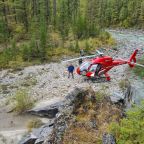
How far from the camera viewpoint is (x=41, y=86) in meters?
24.2

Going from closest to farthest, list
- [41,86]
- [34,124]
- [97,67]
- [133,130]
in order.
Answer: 1. [133,130]
2. [34,124]
3. [97,67]
4. [41,86]

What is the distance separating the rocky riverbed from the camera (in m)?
18.1

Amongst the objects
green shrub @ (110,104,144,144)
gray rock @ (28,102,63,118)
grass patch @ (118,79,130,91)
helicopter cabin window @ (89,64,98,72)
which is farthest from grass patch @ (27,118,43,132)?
green shrub @ (110,104,144,144)

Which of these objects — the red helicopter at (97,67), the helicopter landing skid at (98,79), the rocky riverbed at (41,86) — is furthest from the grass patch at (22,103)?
the helicopter landing skid at (98,79)

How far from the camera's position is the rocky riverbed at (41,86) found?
18144 millimetres

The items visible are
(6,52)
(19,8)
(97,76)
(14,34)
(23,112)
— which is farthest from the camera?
(19,8)

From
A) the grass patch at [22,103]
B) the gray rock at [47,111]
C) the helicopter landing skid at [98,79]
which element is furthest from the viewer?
the helicopter landing skid at [98,79]

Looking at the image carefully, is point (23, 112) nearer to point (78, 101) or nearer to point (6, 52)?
point (78, 101)

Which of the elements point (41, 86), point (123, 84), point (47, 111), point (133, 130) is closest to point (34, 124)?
point (47, 111)

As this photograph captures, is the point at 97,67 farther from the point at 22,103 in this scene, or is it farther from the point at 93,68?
the point at 22,103

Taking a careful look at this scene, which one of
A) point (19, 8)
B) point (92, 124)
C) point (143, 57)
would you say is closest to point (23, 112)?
point (92, 124)

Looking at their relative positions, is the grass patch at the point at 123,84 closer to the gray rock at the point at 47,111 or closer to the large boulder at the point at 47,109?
the large boulder at the point at 47,109

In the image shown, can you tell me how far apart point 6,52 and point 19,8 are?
14771 millimetres

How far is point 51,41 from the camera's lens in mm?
37406
